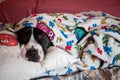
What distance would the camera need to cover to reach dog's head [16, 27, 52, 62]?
105 cm

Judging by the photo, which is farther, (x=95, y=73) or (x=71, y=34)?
(x=71, y=34)

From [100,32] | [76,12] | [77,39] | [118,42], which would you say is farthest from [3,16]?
[118,42]

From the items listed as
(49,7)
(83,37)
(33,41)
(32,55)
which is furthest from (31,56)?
(49,7)

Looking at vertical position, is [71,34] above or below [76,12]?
below

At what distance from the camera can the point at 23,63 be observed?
3.11 feet

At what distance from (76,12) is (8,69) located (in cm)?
78

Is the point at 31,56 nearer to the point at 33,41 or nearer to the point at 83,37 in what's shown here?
the point at 33,41

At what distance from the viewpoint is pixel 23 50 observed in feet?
3.44

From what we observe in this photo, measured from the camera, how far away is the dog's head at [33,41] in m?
1.05

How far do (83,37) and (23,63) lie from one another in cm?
42

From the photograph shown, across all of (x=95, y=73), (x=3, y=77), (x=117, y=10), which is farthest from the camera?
(x=117, y=10)

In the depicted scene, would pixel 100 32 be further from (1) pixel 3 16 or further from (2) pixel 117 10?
(1) pixel 3 16

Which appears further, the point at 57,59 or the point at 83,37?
the point at 83,37

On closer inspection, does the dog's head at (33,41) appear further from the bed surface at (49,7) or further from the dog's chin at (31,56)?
the bed surface at (49,7)
